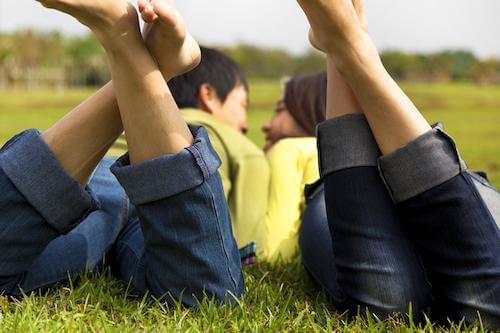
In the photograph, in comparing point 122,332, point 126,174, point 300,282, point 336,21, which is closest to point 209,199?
point 126,174

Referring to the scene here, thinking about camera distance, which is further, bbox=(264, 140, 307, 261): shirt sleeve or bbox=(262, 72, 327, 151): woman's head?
bbox=(262, 72, 327, 151): woman's head

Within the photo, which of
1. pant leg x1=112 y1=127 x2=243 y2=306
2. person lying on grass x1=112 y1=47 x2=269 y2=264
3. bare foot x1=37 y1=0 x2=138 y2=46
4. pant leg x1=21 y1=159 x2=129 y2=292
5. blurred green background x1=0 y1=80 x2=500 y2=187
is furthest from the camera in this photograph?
blurred green background x1=0 y1=80 x2=500 y2=187

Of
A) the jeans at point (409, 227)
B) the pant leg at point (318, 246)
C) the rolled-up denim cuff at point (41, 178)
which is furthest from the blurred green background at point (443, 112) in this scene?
the rolled-up denim cuff at point (41, 178)

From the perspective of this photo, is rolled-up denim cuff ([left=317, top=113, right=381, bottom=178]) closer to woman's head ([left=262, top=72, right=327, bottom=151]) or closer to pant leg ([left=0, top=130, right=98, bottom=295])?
pant leg ([left=0, top=130, right=98, bottom=295])

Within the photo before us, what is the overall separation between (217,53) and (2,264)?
141cm

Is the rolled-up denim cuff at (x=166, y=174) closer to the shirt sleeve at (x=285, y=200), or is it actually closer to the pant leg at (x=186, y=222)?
the pant leg at (x=186, y=222)

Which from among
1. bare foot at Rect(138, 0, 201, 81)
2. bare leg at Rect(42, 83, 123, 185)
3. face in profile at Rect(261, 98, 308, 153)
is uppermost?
bare foot at Rect(138, 0, 201, 81)

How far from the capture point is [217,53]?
2.44 meters

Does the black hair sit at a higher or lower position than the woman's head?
higher

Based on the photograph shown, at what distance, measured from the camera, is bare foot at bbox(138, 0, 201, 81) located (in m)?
1.06

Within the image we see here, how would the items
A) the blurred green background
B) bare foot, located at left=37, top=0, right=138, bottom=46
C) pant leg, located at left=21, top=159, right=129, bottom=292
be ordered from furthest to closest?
the blurred green background, pant leg, located at left=21, top=159, right=129, bottom=292, bare foot, located at left=37, top=0, right=138, bottom=46

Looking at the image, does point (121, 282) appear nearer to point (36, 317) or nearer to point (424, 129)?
point (36, 317)

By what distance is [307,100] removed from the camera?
93.7 inches

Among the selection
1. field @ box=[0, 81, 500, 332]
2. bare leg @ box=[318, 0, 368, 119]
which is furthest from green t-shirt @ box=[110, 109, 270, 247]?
bare leg @ box=[318, 0, 368, 119]
